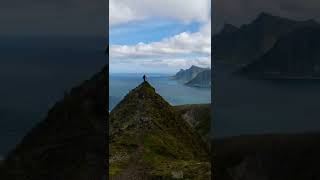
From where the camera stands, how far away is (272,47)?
20469 millimetres

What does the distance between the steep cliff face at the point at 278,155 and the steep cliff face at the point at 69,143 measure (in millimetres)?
5104

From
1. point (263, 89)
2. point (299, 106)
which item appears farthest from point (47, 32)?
point (299, 106)

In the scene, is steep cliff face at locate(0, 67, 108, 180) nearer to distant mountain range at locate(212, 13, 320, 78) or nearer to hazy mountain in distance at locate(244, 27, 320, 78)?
distant mountain range at locate(212, 13, 320, 78)

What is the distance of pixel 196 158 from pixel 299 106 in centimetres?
1880

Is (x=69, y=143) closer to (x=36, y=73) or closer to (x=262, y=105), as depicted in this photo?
(x=36, y=73)

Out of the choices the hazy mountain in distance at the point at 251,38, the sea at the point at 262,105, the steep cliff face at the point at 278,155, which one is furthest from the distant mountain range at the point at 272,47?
the steep cliff face at the point at 278,155

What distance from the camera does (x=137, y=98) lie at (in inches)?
1594

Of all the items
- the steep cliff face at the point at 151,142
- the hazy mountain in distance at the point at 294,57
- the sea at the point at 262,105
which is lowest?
the steep cliff face at the point at 151,142

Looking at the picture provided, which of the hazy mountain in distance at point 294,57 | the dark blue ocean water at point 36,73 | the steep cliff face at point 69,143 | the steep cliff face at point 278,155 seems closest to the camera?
the dark blue ocean water at point 36,73

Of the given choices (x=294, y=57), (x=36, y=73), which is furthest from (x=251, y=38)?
(x=36, y=73)

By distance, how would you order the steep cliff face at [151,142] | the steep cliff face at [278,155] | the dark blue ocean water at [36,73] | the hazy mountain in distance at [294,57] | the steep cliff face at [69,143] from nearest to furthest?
1. the dark blue ocean water at [36,73]
2. the steep cliff face at [69,143]
3. the steep cliff face at [278,155]
4. the hazy mountain in distance at [294,57]
5. the steep cliff face at [151,142]

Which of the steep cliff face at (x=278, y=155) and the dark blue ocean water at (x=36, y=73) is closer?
the dark blue ocean water at (x=36, y=73)

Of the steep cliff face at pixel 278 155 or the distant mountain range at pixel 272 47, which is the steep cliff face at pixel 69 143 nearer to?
the steep cliff face at pixel 278 155

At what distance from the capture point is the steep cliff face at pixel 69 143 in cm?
1977
